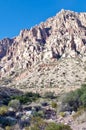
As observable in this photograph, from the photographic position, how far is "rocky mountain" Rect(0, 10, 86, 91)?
123 m

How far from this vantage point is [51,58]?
15062 centimetres

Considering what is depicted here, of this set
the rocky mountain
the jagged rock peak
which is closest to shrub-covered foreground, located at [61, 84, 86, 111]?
the rocky mountain

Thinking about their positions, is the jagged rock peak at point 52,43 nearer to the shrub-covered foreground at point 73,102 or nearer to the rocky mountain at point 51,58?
the rocky mountain at point 51,58

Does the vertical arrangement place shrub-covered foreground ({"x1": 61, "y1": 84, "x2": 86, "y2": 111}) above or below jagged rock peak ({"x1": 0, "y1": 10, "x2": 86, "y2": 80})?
below

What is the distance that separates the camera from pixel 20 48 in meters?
188

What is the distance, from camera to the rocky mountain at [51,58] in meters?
123

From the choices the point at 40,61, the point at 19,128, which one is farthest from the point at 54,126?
the point at 40,61

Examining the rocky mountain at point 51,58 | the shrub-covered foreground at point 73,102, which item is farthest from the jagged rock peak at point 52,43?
the shrub-covered foreground at point 73,102

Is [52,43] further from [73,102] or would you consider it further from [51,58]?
[73,102]

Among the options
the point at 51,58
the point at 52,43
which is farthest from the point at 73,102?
the point at 52,43

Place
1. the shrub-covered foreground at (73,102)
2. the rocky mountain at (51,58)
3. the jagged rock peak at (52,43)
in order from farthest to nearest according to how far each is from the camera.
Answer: the jagged rock peak at (52,43) → the rocky mountain at (51,58) → the shrub-covered foreground at (73,102)

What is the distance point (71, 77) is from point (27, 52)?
57.2 m

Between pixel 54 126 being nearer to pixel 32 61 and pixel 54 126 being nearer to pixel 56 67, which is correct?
pixel 56 67

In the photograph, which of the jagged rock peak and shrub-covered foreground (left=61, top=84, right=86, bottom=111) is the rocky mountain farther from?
shrub-covered foreground (left=61, top=84, right=86, bottom=111)
